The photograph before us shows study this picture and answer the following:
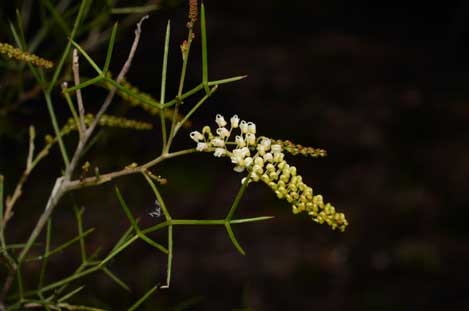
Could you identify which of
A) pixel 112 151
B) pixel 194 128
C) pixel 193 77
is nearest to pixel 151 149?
pixel 194 128

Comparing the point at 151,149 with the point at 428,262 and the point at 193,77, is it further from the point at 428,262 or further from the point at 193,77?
the point at 428,262

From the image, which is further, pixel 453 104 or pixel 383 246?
pixel 453 104

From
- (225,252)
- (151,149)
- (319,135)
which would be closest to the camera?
(225,252)

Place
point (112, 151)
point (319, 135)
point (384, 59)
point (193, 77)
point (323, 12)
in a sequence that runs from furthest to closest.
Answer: point (323, 12), point (384, 59), point (193, 77), point (319, 135), point (112, 151)

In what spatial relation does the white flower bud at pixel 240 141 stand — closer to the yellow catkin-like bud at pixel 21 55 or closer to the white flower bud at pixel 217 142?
the white flower bud at pixel 217 142

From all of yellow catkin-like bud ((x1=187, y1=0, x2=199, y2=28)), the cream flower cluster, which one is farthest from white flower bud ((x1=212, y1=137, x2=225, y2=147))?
yellow catkin-like bud ((x1=187, y1=0, x2=199, y2=28))

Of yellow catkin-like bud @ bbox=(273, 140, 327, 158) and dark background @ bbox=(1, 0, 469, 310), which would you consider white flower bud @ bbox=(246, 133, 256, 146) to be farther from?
dark background @ bbox=(1, 0, 469, 310)

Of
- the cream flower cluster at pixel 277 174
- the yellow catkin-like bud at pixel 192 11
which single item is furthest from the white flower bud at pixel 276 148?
the yellow catkin-like bud at pixel 192 11

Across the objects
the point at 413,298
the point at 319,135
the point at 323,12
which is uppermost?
the point at 323,12
